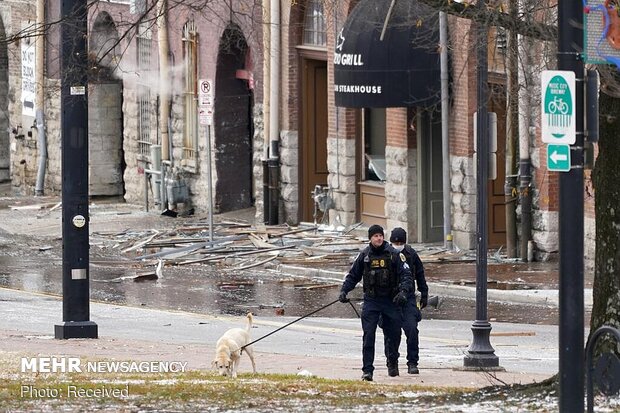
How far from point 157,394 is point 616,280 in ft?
11.6

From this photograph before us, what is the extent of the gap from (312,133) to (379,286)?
49.7 ft

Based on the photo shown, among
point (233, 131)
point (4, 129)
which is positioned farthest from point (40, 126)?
point (233, 131)

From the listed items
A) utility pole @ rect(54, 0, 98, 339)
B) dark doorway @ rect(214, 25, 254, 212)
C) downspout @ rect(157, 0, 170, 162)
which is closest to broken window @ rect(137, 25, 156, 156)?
downspout @ rect(157, 0, 170, 162)

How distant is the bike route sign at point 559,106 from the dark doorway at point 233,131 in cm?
2182

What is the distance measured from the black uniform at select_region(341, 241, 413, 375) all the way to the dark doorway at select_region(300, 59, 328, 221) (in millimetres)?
14548

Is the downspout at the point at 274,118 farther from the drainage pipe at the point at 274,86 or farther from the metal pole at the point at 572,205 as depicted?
the metal pole at the point at 572,205

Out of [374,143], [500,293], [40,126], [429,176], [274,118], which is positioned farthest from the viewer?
[40,126]

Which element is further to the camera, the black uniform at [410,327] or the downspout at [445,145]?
the downspout at [445,145]

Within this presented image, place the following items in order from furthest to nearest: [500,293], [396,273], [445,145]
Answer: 1. [445,145]
2. [500,293]
3. [396,273]

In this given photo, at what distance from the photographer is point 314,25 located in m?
27.7

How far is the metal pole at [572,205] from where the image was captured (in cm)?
877

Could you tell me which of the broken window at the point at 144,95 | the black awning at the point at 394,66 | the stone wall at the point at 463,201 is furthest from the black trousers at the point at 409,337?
the broken window at the point at 144,95

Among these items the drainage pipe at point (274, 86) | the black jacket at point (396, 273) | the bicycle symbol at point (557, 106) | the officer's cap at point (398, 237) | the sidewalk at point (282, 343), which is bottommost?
the sidewalk at point (282, 343)

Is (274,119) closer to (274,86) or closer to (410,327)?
(274,86)
